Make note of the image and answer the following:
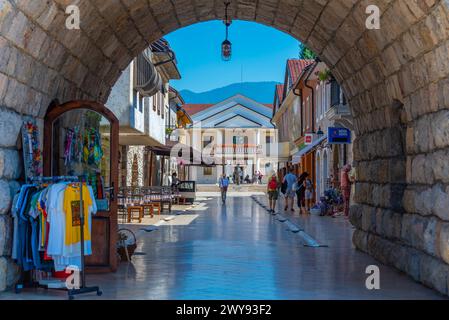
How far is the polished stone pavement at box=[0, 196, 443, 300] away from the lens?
26.4 feet

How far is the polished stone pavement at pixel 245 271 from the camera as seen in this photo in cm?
805

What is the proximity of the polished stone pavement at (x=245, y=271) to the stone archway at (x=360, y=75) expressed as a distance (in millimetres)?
531

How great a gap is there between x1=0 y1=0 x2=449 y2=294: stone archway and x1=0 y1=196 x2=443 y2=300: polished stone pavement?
53cm

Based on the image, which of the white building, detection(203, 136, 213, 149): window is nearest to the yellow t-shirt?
the white building

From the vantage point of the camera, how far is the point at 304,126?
38219 mm

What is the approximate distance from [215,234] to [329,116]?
28.5 feet

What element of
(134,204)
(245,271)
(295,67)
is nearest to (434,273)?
(245,271)

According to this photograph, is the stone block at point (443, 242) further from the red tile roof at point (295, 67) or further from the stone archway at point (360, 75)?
the red tile roof at point (295, 67)

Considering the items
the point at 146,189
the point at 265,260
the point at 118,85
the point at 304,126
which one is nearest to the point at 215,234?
the point at 265,260

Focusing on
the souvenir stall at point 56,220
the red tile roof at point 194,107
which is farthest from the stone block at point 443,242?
the red tile roof at point 194,107

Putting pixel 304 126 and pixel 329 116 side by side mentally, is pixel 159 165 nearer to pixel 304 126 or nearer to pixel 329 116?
pixel 304 126

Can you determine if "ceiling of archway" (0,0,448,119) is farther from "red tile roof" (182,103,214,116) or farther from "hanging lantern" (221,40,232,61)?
"red tile roof" (182,103,214,116)

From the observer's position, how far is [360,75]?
1137 cm

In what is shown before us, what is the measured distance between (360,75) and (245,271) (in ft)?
13.1
